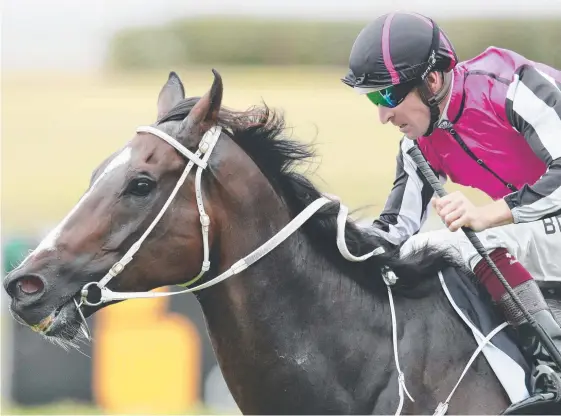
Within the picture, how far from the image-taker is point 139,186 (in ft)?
10.6

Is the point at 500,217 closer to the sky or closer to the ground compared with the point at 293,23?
closer to the ground

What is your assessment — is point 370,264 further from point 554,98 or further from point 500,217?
point 554,98

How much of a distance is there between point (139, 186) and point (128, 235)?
181 mm

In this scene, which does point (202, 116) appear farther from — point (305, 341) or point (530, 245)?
point (530, 245)

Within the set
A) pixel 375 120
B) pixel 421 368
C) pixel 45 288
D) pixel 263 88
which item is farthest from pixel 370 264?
pixel 263 88

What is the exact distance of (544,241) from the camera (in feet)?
11.9

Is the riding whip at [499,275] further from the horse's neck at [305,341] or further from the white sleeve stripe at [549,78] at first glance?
the white sleeve stripe at [549,78]

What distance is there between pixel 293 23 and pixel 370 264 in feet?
57.8

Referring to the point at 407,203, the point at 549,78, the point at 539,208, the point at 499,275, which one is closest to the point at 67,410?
the point at 407,203

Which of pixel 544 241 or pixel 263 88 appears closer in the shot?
pixel 544 241

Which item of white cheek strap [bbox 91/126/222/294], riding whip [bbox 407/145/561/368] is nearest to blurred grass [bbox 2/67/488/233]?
white cheek strap [bbox 91/126/222/294]

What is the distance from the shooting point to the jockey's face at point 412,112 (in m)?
3.56

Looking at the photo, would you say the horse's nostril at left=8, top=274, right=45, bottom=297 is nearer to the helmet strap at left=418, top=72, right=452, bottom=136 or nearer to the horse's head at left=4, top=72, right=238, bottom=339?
the horse's head at left=4, top=72, right=238, bottom=339

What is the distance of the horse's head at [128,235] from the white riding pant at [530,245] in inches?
42.5
